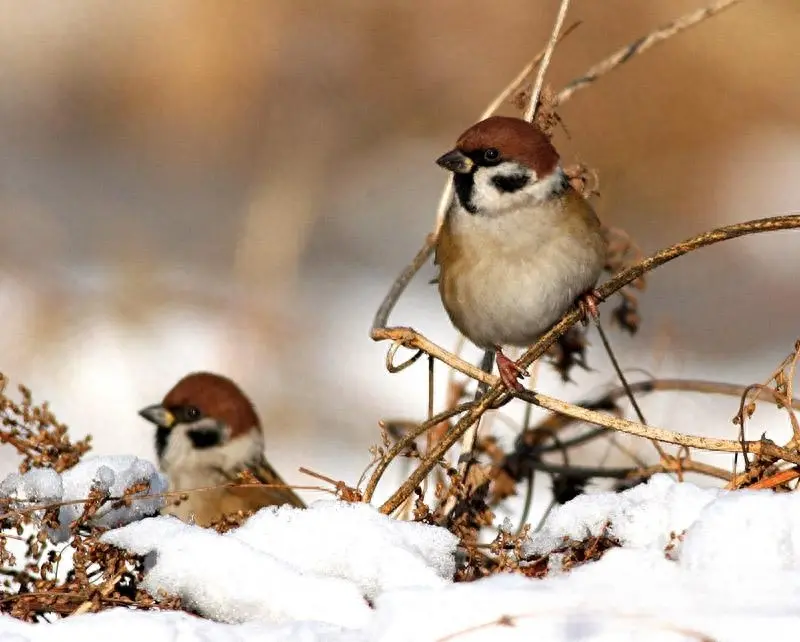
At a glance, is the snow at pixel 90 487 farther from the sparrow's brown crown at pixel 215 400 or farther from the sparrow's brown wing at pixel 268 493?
the sparrow's brown crown at pixel 215 400

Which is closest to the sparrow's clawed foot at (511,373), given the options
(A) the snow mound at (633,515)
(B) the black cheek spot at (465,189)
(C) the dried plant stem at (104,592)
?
(A) the snow mound at (633,515)

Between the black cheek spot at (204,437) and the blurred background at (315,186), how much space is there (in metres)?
0.47

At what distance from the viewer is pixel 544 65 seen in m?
2.43

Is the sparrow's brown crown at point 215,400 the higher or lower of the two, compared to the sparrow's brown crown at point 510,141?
lower

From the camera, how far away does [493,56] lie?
7539 mm

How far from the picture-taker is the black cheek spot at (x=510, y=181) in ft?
8.46

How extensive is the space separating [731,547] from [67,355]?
12.3 ft

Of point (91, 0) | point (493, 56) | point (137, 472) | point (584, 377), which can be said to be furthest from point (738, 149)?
point (137, 472)

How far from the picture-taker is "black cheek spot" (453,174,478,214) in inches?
103

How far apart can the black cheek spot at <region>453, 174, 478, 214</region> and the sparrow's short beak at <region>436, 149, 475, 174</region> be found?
4cm

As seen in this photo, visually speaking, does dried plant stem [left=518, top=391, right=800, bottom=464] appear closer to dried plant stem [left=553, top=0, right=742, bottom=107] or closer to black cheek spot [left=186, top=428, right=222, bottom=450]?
dried plant stem [left=553, top=0, right=742, bottom=107]

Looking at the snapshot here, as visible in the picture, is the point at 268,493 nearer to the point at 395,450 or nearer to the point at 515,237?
the point at 515,237

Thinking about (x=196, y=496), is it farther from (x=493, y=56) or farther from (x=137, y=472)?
(x=493, y=56)

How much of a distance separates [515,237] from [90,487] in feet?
3.75
